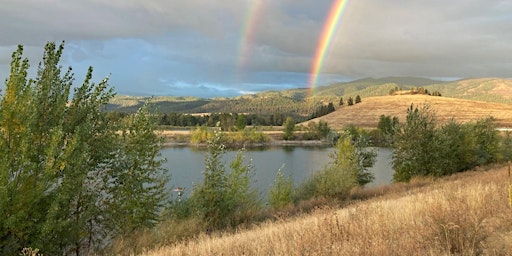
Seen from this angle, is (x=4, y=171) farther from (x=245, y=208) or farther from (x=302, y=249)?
(x=245, y=208)

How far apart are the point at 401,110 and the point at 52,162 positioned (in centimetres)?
12341

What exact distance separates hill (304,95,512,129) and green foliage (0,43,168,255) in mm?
104530

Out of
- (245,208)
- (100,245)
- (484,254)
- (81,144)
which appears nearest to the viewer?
(484,254)

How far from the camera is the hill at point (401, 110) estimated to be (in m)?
108

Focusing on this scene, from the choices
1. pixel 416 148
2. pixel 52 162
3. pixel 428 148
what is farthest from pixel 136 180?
pixel 428 148

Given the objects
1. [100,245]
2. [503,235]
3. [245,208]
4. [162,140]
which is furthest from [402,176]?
[503,235]

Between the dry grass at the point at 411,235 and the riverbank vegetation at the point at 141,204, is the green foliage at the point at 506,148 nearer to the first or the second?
the riverbank vegetation at the point at 141,204

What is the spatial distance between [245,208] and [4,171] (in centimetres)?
1171

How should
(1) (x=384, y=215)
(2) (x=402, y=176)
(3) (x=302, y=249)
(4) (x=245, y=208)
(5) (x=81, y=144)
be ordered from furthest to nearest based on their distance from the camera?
(2) (x=402, y=176)
(4) (x=245, y=208)
(5) (x=81, y=144)
(1) (x=384, y=215)
(3) (x=302, y=249)

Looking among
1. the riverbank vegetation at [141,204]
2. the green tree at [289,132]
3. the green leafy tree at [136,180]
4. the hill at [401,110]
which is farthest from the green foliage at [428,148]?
the hill at [401,110]

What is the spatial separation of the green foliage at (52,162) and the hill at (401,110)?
4115 inches

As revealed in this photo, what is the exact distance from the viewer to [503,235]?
17.3 feet

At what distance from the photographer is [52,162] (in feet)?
31.5

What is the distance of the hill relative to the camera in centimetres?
10806
